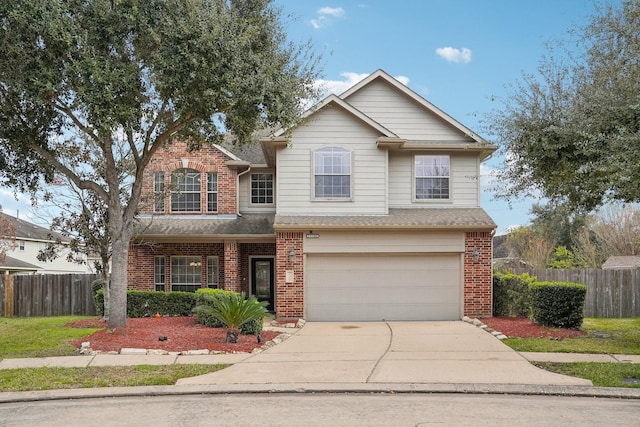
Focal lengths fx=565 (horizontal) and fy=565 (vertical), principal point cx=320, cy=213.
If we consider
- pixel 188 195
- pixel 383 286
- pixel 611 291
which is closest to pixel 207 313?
pixel 383 286

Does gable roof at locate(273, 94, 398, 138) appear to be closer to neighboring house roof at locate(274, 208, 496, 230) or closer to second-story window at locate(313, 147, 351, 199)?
second-story window at locate(313, 147, 351, 199)

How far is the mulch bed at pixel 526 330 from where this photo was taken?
13.5 metres

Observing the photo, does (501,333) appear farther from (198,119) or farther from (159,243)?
(159,243)

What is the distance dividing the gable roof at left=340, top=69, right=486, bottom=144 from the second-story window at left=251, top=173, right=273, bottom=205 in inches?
166

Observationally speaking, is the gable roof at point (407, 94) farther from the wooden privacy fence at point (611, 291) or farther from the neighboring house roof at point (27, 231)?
the neighboring house roof at point (27, 231)

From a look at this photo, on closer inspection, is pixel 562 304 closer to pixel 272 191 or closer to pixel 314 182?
pixel 314 182

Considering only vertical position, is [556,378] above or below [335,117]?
below

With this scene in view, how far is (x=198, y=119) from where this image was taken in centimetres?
1345

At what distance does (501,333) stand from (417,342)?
7.85ft

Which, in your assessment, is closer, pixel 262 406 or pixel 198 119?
pixel 262 406

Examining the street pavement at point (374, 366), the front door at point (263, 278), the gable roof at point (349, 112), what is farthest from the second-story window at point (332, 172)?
the street pavement at point (374, 366)

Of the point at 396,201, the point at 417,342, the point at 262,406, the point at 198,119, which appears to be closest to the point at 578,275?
the point at 396,201

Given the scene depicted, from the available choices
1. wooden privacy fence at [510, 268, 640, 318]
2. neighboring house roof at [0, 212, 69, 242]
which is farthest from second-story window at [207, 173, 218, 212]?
neighboring house roof at [0, 212, 69, 242]

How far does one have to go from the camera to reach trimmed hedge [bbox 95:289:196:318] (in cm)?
1791
